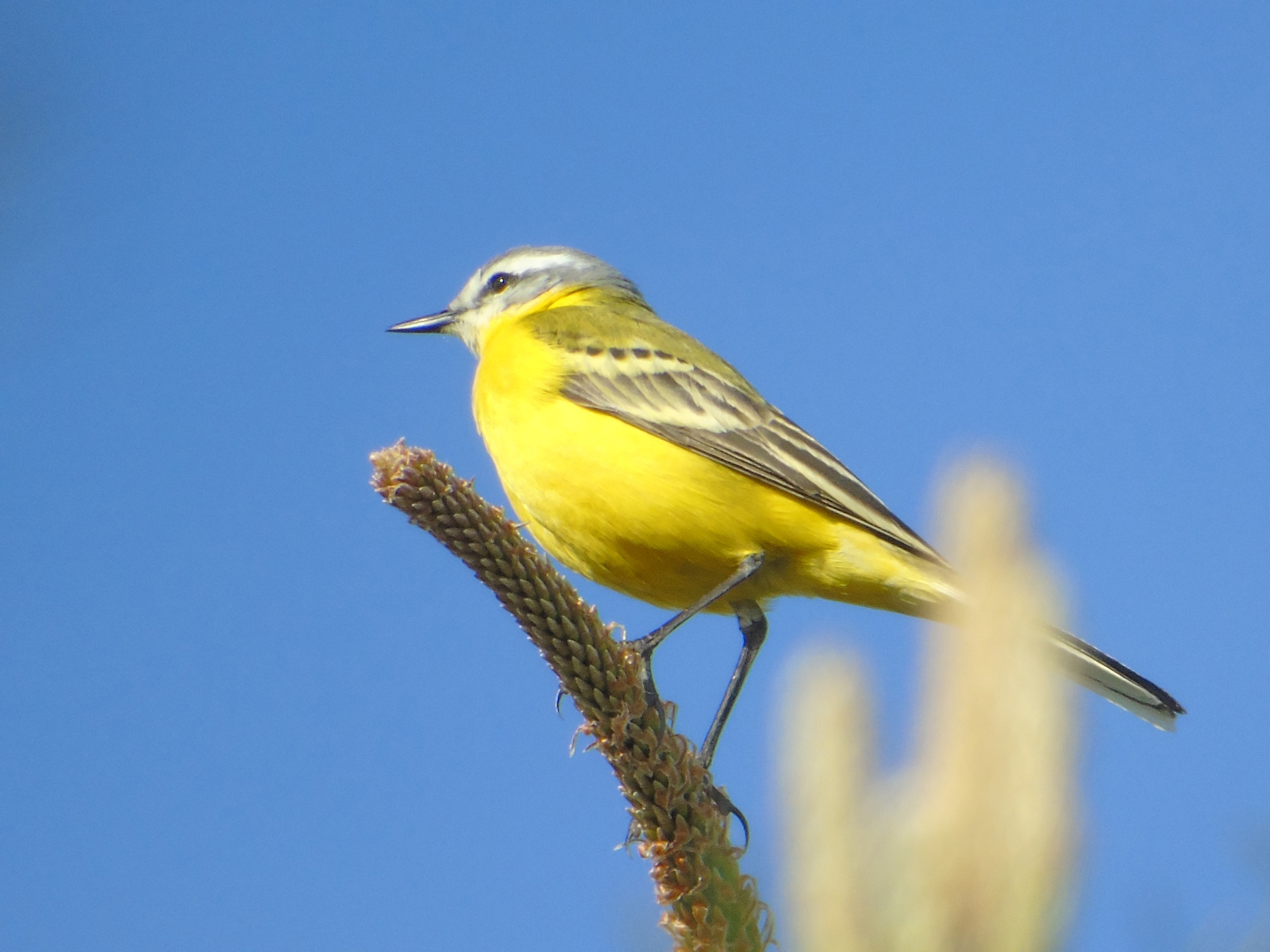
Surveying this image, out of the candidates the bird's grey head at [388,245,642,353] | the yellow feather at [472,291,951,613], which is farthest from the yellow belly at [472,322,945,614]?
the bird's grey head at [388,245,642,353]

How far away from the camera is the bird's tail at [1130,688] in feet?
16.8

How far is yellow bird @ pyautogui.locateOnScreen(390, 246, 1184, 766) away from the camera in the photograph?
579 cm

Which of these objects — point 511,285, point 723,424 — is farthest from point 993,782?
point 511,285

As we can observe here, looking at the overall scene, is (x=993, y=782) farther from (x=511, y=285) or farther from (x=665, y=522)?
(x=511, y=285)

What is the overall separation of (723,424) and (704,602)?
37.5 inches

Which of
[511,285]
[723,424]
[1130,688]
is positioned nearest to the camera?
[1130,688]

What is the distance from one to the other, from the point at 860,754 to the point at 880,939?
0.37m

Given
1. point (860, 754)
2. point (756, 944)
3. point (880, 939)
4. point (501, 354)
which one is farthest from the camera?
point (501, 354)

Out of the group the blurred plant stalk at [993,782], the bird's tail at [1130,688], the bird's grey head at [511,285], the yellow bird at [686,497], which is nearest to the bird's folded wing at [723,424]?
the yellow bird at [686,497]

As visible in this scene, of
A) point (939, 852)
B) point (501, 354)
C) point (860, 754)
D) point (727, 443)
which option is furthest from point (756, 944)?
point (501, 354)

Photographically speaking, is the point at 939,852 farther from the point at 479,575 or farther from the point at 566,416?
the point at 566,416

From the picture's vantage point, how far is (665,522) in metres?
5.77

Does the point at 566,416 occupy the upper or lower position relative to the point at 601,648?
upper

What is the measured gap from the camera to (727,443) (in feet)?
20.0
